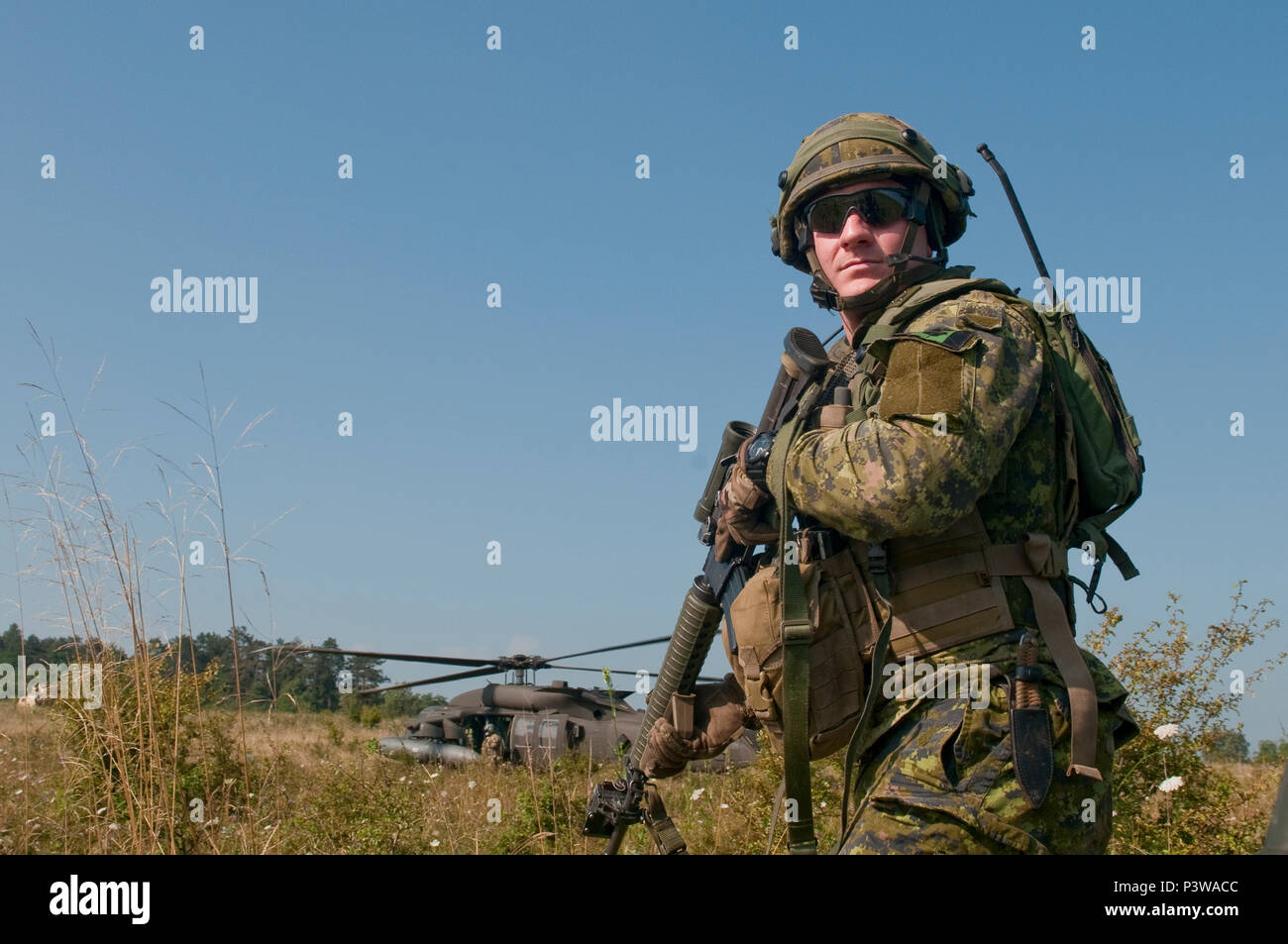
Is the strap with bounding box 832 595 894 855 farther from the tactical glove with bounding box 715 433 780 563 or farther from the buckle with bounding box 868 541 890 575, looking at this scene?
the tactical glove with bounding box 715 433 780 563

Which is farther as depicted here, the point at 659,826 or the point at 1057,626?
the point at 659,826

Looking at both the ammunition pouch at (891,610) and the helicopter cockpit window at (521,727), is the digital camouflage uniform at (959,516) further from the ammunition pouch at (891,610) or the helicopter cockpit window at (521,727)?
the helicopter cockpit window at (521,727)

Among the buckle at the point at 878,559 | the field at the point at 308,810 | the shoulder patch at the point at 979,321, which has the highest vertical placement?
the shoulder patch at the point at 979,321

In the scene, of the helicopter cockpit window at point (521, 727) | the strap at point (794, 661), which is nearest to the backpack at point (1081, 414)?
the strap at point (794, 661)

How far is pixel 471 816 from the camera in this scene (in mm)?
7266

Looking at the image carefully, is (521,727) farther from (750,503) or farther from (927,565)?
(927,565)

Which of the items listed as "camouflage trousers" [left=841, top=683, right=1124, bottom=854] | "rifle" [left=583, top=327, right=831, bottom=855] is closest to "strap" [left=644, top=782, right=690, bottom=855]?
"rifle" [left=583, top=327, right=831, bottom=855]

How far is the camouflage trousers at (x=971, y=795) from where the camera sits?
2402 mm

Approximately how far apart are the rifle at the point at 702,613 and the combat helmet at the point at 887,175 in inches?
11.4

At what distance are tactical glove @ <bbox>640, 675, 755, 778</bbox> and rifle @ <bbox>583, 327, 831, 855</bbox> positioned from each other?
6cm

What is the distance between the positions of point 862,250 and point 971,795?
157cm

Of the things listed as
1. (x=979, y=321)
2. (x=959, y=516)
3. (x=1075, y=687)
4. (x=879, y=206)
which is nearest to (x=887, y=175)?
(x=879, y=206)

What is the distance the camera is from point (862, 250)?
3.14 metres
